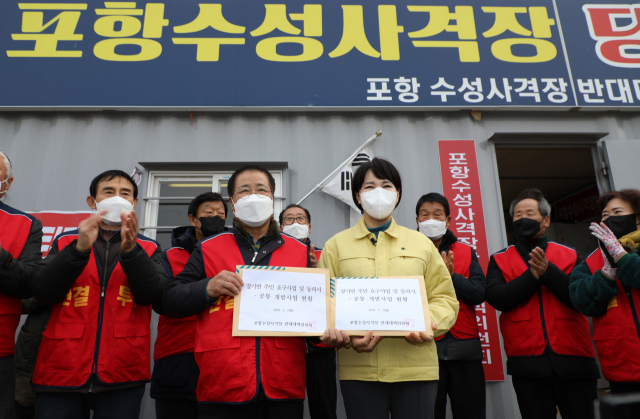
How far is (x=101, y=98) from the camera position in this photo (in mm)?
4348

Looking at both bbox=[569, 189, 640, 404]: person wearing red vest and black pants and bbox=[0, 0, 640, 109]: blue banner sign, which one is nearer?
bbox=[569, 189, 640, 404]: person wearing red vest and black pants

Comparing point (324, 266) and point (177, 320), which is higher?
point (324, 266)

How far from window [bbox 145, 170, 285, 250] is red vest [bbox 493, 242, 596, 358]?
235 centimetres

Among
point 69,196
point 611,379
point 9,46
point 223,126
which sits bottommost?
point 611,379

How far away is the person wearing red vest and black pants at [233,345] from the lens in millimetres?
1694

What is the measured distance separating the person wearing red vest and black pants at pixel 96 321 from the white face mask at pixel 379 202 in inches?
44.6

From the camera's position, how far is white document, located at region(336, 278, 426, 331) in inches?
71.0

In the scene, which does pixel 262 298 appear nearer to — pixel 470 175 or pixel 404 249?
pixel 404 249

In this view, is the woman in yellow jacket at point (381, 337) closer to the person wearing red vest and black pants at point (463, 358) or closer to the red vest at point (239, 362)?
the red vest at point (239, 362)

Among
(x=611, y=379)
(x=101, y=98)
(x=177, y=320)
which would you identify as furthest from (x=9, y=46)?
(x=611, y=379)

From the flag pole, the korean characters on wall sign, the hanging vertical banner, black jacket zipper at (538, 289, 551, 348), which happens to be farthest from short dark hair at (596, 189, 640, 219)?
the hanging vertical banner

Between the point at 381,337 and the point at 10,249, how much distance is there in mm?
1902

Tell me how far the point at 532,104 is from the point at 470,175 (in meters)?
1.08

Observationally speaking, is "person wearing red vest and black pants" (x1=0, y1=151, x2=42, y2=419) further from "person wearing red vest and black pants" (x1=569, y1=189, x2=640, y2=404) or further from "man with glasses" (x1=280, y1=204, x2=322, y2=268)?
"person wearing red vest and black pants" (x1=569, y1=189, x2=640, y2=404)
